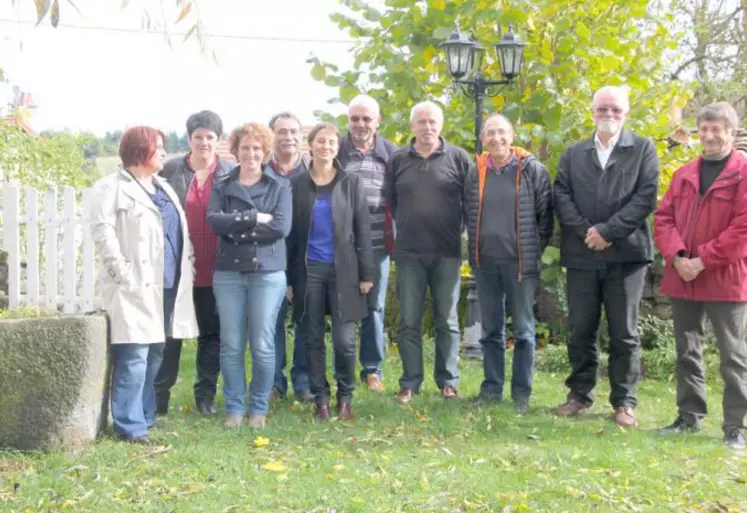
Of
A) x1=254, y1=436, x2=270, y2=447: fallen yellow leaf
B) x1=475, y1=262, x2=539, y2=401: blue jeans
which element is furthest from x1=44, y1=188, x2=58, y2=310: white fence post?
x1=475, y1=262, x2=539, y2=401: blue jeans

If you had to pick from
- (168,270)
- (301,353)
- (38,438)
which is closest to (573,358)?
(301,353)

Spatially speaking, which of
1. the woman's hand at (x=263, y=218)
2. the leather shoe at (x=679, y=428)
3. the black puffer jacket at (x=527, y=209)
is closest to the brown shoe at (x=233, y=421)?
the woman's hand at (x=263, y=218)

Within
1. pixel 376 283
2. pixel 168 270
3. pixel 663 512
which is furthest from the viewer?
pixel 376 283

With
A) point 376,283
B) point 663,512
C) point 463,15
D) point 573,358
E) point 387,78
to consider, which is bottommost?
point 663,512

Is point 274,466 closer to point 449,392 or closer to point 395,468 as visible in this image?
point 395,468

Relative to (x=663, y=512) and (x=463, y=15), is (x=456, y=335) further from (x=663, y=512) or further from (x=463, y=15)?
(x=463, y=15)

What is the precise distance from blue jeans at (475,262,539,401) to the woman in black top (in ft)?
2.82

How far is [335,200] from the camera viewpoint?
5.69 meters

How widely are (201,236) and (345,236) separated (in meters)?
0.95

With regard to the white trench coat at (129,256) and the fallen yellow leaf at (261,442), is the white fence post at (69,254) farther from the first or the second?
the fallen yellow leaf at (261,442)

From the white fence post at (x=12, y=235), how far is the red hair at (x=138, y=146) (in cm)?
525

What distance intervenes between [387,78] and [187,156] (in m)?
3.17

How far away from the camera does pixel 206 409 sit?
6039mm

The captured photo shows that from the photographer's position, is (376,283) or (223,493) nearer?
(223,493)
